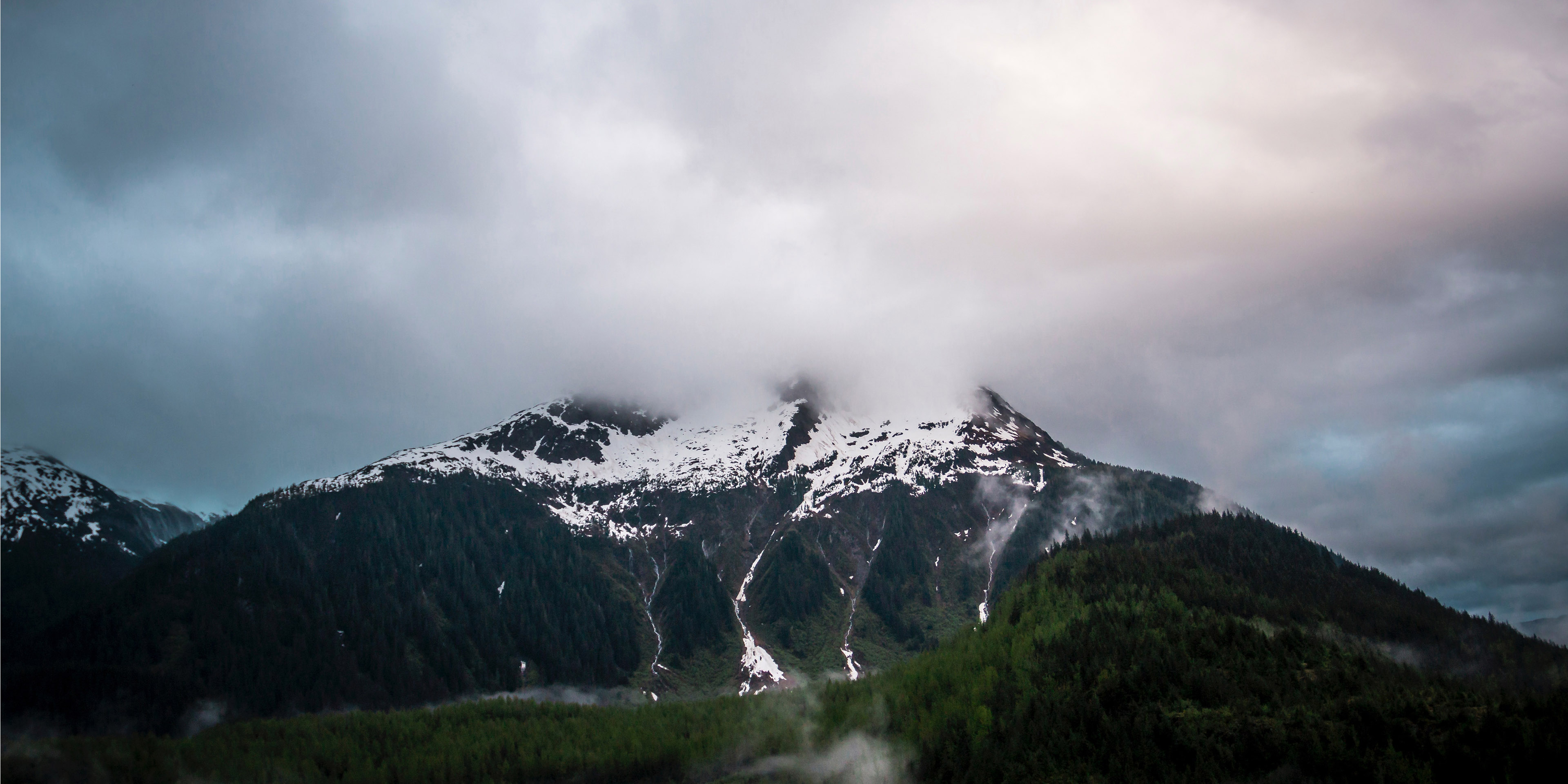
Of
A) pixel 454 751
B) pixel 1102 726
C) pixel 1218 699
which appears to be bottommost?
pixel 454 751

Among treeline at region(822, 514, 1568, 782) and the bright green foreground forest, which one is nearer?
treeline at region(822, 514, 1568, 782)

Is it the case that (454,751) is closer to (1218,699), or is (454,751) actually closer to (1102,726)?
(1102,726)

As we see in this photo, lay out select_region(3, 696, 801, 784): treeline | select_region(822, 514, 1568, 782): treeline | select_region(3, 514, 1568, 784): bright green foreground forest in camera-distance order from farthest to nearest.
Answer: select_region(3, 696, 801, 784): treeline
select_region(3, 514, 1568, 784): bright green foreground forest
select_region(822, 514, 1568, 782): treeline

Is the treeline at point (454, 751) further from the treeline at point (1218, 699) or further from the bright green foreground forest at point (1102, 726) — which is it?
the treeline at point (1218, 699)

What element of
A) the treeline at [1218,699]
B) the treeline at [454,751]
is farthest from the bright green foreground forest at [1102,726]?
the treeline at [454,751]

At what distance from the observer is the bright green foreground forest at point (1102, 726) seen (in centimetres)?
13000

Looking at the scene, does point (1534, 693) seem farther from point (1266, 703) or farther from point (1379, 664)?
point (1266, 703)

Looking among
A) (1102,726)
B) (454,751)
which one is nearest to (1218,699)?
(1102,726)

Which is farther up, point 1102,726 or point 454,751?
point 1102,726

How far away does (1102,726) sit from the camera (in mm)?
148750

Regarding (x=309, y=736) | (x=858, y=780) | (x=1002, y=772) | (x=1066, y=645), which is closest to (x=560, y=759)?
(x=309, y=736)

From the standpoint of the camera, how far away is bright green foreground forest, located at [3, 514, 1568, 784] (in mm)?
130000

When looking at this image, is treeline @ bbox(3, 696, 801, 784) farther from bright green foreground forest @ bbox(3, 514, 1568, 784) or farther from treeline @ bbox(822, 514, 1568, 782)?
treeline @ bbox(822, 514, 1568, 782)

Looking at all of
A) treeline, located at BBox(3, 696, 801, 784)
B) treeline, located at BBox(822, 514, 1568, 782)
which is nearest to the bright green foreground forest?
treeline, located at BBox(822, 514, 1568, 782)
